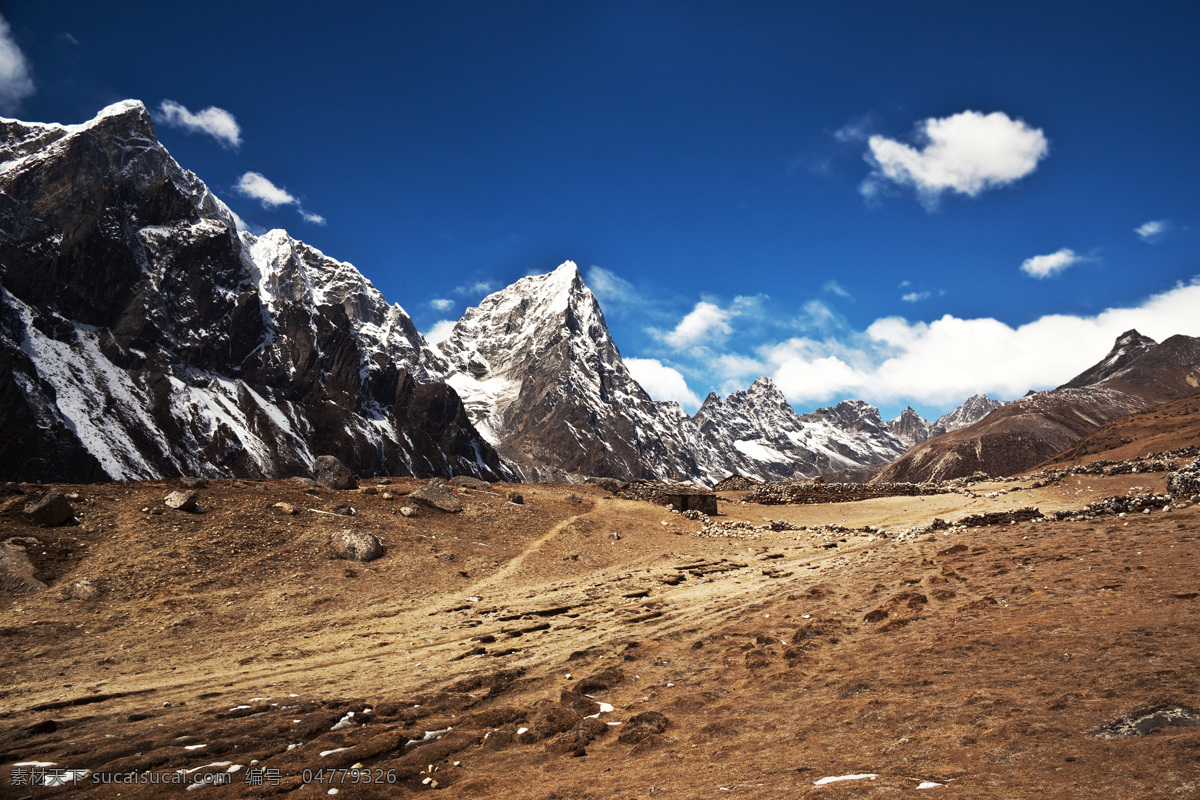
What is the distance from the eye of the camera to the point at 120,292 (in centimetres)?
18662

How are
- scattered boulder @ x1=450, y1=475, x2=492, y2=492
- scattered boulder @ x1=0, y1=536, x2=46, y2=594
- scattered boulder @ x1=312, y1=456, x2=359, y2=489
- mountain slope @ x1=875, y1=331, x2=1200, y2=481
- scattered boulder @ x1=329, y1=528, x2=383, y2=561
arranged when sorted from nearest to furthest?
scattered boulder @ x1=0, y1=536, x2=46, y2=594 → scattered boulder @ x1=329, y1=528, x2=383, y2=561 → scattered boulder @ x1=312, y1=456, x2=359, y2=489 → scattered boulder @ x1=450, y1=475, x2=492, y2=492 → mountain slope @ x1=875, y1=331, x2=1200, y2=481

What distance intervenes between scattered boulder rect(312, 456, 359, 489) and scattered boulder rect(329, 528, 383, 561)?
26.2 ft

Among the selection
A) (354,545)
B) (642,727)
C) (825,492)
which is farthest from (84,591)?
(825,492)

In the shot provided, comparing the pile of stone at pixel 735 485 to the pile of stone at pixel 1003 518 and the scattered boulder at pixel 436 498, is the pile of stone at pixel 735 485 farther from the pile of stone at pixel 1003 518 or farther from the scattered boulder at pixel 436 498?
the scattered boulder at pixel 436 498

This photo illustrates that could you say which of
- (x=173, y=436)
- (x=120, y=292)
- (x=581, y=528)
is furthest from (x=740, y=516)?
(x=120, y=292)

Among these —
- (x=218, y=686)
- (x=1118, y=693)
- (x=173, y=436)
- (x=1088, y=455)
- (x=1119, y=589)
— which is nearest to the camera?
(x=1118, y=693)

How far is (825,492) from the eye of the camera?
169 feet

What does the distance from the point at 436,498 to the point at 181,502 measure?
444 inches

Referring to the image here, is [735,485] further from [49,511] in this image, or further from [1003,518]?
[49,511]

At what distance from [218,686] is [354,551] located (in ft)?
34.4

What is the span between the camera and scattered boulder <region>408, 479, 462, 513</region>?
30984mm

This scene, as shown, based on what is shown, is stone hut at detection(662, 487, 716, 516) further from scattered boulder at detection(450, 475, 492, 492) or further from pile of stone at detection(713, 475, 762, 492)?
pile of stone at detection(713, 475, 762, 492)

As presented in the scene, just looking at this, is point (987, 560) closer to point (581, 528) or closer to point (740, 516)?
point (581, 528)

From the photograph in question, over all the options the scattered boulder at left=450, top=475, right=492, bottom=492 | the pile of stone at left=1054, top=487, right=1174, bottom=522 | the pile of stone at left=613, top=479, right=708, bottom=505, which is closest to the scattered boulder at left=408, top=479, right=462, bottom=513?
the scattered boulder at left=450, top=475, right=492, bottom=492
